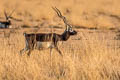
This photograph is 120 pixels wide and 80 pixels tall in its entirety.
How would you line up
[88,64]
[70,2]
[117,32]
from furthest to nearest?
[70,2], [117,32], [88,64]

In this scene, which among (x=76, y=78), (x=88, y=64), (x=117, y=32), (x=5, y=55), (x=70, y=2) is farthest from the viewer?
(x=70, y=2)

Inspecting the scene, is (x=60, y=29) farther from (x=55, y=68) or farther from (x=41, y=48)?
(x=55, y=68)

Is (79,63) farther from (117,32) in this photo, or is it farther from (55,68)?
(117,32)

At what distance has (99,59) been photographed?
20.3 ft

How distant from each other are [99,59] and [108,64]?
0.78 ft

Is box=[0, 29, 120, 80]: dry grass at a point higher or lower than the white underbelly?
lower

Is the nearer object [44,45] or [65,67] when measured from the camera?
[65,67]

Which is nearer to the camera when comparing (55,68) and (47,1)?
(55,68)

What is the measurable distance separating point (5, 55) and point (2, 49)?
1.80 ft

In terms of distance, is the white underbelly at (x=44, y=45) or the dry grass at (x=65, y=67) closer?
the dry grass at (x=65, y=67)

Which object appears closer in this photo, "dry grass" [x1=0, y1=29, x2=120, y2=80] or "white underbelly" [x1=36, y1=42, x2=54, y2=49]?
"dry grass" [x1=0, y1=29, x2=120, y2=80]

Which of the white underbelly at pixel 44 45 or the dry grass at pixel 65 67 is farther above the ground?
the white underbelly at pixel 44 45

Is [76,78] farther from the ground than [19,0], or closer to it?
closer to it

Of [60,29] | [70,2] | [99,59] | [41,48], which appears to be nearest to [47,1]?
[70,2]
